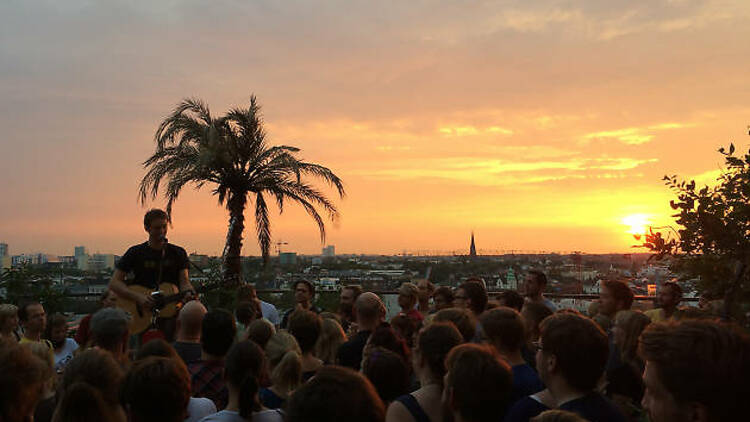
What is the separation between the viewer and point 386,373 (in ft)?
12.1

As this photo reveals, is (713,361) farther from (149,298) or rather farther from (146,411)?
(149,298)

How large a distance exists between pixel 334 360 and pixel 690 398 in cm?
378

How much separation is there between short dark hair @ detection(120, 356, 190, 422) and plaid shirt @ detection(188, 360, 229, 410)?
1.23 m

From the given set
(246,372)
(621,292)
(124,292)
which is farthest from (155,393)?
(621,292)

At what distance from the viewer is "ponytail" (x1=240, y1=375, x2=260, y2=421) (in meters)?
3.41

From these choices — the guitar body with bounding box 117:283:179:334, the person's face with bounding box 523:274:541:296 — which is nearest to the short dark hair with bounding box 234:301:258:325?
the guitar body with bounding box 117:283:179:334

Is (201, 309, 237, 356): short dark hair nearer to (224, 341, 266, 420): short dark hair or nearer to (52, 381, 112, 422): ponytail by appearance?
(224, 341, 266, 420): short dark hair

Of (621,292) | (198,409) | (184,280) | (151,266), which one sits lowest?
(198,409)

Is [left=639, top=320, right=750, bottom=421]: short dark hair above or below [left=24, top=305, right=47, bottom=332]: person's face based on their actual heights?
above

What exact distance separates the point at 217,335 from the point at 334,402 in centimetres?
267

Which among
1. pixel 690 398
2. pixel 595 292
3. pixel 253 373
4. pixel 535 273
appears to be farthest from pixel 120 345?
pixel 595 292

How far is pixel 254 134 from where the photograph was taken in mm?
14703

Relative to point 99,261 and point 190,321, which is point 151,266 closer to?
point 190,321

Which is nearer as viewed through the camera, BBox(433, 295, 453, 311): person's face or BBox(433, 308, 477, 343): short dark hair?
BBox(433, 308, 477, 343): short dark hair
